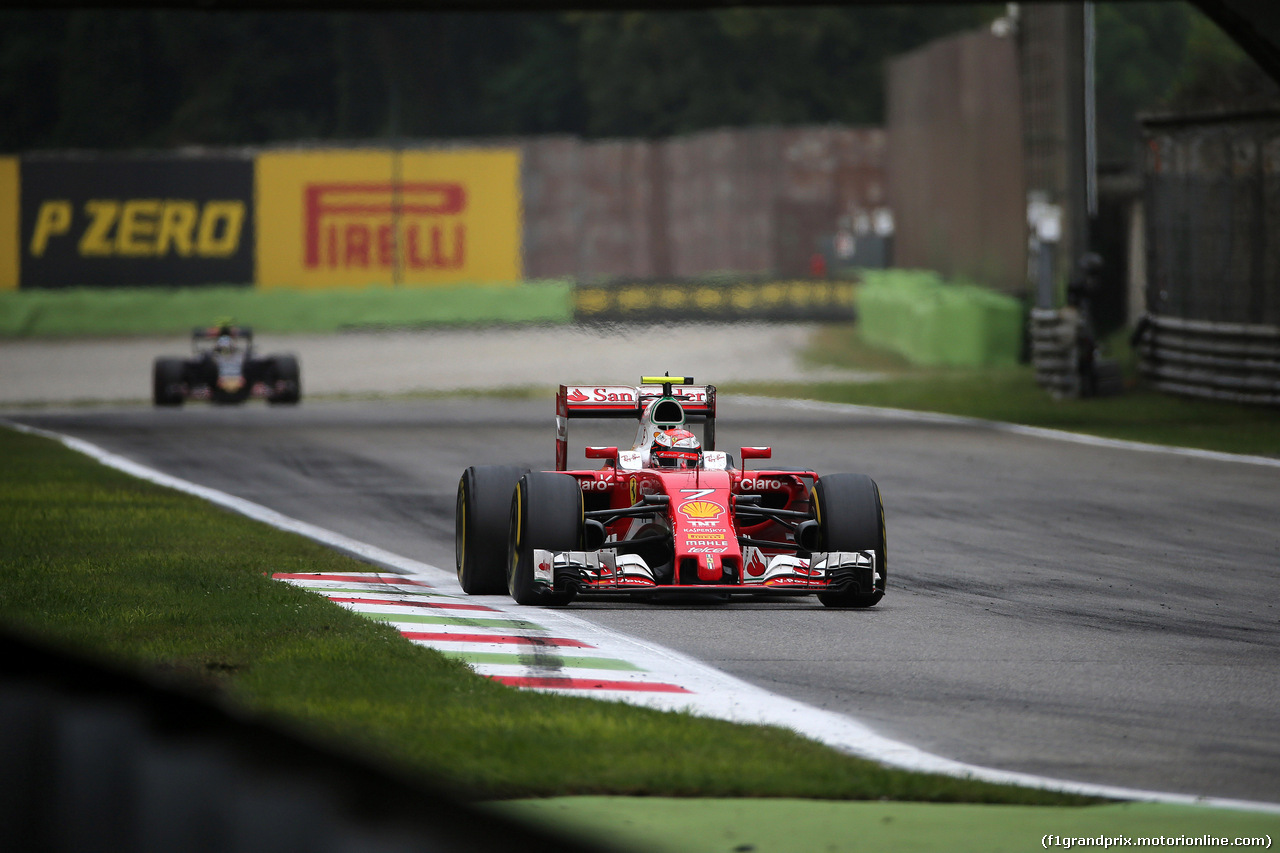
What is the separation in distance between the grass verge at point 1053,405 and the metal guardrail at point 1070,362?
0.23 metres

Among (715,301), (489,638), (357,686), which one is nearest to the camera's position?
(357,686)

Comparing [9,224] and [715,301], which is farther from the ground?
[9,224]

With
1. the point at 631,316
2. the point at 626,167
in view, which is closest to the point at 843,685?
the point at 631,316

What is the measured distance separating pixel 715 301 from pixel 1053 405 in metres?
18.4

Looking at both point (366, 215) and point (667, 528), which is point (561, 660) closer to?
point (667, 528)

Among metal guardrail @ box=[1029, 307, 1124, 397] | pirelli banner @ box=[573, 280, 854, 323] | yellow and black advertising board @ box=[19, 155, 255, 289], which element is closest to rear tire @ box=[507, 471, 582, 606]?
metal guardrail @ box=[1029, 307, 1124, 397]

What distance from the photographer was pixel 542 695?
25.2 feet

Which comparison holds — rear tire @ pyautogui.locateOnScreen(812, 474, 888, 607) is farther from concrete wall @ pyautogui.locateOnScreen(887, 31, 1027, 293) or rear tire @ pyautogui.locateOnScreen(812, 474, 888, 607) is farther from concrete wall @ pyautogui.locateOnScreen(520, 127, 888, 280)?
concrete wall @ pyautogui.locateOnScreen(520, 127, 888, 280)

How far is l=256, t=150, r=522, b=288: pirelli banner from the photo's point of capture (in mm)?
47125

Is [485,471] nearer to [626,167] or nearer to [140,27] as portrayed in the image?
[626,167]

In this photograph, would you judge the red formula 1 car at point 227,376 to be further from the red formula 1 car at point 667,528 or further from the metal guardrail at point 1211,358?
the red formula 1 car at point 667,528

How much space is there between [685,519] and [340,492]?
7.18 meters

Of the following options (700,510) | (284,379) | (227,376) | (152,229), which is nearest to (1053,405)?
(284,379)

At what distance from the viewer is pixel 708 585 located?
10.1m
